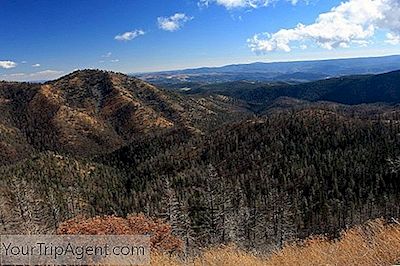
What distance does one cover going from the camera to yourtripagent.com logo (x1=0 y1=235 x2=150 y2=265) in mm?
8041

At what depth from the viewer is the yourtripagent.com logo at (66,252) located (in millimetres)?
8041

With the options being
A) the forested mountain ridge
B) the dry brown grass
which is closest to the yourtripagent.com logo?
the dry brown grass

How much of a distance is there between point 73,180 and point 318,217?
7930 centimetres

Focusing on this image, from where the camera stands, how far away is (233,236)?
2571 inches

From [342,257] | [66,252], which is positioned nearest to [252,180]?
[342,257]

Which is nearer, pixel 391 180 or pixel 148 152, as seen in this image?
pixel 391 180

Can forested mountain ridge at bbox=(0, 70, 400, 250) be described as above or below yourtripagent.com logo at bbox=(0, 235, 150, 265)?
below

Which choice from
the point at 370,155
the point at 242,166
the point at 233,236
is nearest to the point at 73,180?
the point at 242,166

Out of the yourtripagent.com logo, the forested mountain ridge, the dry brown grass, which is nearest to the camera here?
the yourtripagent.com logo

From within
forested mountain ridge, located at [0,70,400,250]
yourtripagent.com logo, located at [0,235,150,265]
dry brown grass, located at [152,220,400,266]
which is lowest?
forested mountain ridge, located at [0,70,400,250]

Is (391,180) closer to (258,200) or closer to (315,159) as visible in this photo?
(315,159)

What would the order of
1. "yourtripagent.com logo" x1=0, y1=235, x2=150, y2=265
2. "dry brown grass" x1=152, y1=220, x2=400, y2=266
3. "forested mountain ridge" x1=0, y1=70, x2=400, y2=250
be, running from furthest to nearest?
"forested mountain ridge" x1=0, y1=70, x2=400, y2=250 → "dry brown grass" x1=152, y1=220, x2=400, y2=266 → "yourtripagent.com logo" x1=0, y1=235, x2=150, y2=265

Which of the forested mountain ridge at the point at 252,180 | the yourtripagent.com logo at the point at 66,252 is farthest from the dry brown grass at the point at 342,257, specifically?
the forested mountain ridge at the point at 252,180

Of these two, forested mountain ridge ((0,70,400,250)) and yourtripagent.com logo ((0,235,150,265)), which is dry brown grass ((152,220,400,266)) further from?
forested mountain ridge ((0,70,400,250))
